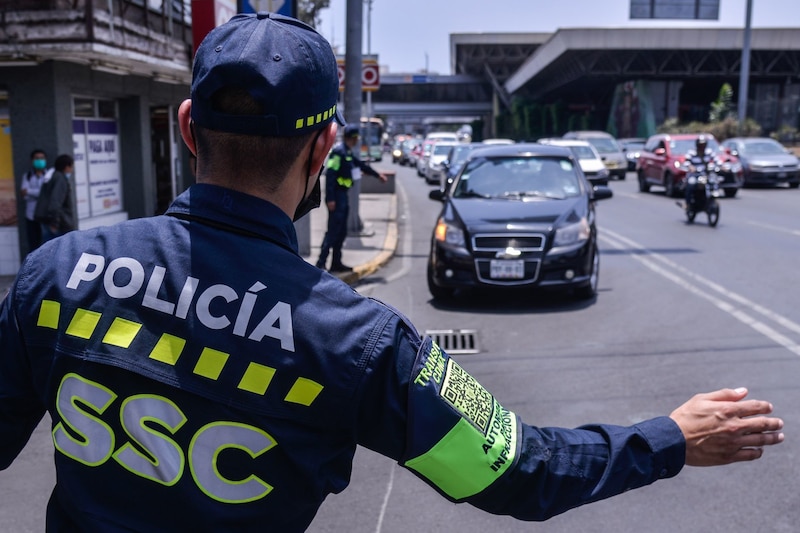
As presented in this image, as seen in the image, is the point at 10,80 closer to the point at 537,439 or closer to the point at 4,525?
the point at 4,525

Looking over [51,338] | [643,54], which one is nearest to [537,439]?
[51,338]

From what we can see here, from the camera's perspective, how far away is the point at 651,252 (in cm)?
1324

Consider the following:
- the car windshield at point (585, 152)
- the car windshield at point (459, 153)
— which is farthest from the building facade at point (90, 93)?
the car windshield at point (585, 152)

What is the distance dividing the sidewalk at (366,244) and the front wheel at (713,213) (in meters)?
5.88

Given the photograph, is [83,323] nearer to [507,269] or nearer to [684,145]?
[507,269]

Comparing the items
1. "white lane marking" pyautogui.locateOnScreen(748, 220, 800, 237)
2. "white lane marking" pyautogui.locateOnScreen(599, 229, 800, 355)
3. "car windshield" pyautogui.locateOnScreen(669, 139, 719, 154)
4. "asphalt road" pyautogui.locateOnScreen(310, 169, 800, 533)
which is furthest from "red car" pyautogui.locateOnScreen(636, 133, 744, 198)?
"white lane marking" pyautogui.locateOnScreen(599, 229, 800, 355)

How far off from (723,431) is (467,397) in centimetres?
51

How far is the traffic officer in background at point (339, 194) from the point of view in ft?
36.3

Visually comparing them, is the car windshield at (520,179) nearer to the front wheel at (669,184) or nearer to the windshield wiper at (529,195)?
the windshield wiper at (529,195)

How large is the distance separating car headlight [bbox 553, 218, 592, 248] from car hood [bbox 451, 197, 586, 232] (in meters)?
0.11

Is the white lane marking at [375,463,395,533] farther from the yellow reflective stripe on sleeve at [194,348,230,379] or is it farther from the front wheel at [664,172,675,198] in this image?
the front wheel at [664,172,675,198]

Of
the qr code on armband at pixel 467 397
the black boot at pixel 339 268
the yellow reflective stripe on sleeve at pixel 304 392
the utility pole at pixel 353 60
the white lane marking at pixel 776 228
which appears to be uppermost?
the utility pole at pixel 353 60

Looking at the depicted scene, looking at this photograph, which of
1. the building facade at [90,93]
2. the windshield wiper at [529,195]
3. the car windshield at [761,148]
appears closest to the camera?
the windshield wiper at [529,195]

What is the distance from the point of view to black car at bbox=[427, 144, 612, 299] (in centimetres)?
922
